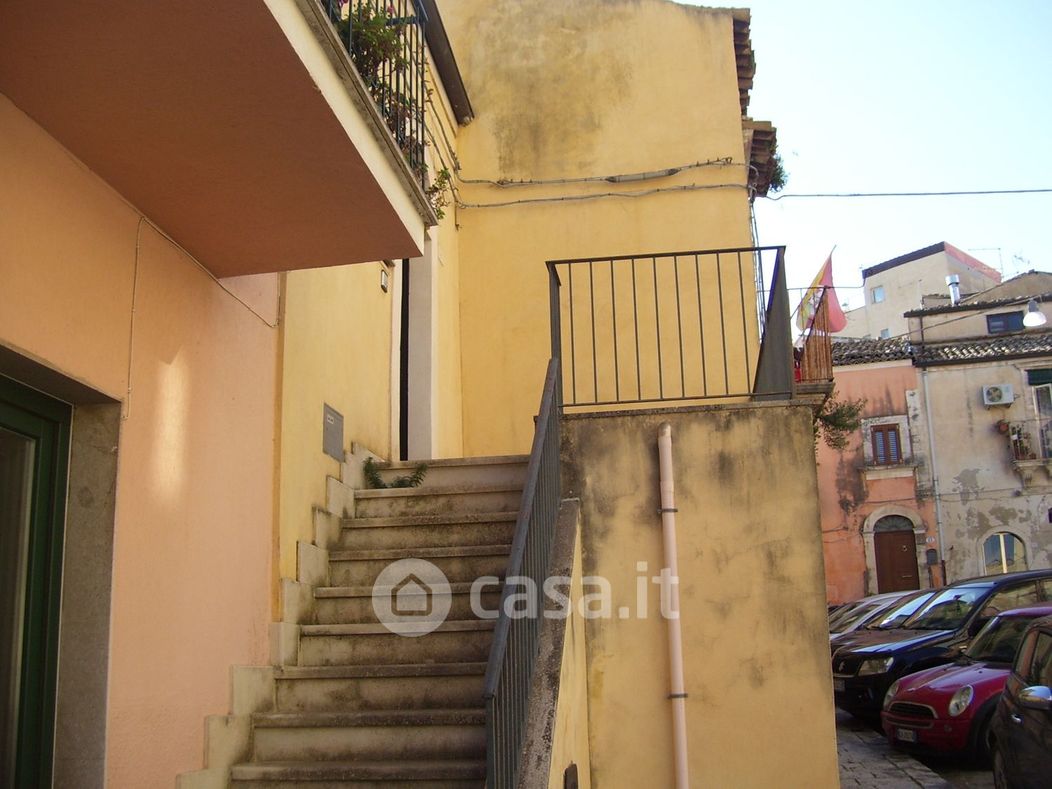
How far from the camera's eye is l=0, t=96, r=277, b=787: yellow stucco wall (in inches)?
144

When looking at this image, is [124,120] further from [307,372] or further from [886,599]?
[886,599]

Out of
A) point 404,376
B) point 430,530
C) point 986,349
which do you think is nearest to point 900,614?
point 404,376

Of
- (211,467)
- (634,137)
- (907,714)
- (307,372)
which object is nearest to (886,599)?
(907,714)

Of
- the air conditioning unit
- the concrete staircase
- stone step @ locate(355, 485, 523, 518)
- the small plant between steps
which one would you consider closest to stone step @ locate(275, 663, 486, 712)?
the concrete staircase

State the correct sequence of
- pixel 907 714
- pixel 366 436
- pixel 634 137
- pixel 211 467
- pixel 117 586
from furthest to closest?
pixel 634 137 → pixel 907 714 → pixel 366 436 → pixel 211 467 → pixel 117 586

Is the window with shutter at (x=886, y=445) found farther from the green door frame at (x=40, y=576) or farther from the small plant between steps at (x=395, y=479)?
the green door frame at (x=40, y=576)

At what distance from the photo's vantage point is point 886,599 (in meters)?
15.6

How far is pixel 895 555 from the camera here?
29.8 metres

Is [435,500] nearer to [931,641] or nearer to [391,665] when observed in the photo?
[391,665]

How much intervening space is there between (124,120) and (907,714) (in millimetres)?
7571

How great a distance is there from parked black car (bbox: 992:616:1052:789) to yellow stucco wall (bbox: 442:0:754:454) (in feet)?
13.9

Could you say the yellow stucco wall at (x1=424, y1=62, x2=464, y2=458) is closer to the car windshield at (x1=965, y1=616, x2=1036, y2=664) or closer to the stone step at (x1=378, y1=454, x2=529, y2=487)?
the stone step at (x1=378, y1=454, x2=529, y2=487)

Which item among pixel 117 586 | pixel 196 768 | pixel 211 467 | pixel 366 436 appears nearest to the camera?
pixel 117 586

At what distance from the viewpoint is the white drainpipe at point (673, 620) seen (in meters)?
6.04
